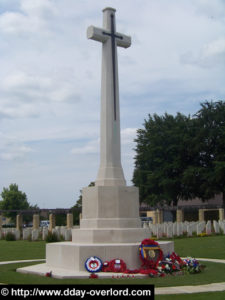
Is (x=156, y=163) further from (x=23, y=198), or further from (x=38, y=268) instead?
(x=38, y=268)

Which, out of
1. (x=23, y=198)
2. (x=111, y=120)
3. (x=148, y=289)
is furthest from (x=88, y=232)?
(x=23, y=198)

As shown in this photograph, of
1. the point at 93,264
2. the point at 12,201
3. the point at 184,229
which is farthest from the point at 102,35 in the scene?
the point at 12,201

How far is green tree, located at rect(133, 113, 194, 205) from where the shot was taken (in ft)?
135

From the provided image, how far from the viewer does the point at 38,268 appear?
36.7ft

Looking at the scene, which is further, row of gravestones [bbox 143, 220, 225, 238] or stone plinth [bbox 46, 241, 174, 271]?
row of gravestones [bbox 143, 220, 225, 238]

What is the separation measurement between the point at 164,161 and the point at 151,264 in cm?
3226

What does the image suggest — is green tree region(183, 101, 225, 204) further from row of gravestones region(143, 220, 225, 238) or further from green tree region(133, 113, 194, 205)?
row of gravestones region(143, 220, 225, 238)

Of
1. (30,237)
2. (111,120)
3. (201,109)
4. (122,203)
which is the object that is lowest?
(30,237)

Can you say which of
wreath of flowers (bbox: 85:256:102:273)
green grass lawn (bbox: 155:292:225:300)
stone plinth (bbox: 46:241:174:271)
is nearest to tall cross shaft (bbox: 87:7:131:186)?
stone plinth (bbox: 46:241:174:271)

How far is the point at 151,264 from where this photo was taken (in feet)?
34.9

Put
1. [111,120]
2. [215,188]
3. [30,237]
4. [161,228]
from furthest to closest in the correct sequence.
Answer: [215,188] < [30,237] < [161,228] < [111,120]

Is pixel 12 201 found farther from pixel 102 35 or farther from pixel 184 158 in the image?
pixel 102 35

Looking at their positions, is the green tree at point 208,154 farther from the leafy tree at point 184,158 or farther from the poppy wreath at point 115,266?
the poppy wreath at point 115,266

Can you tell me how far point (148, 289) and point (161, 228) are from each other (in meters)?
19.0
